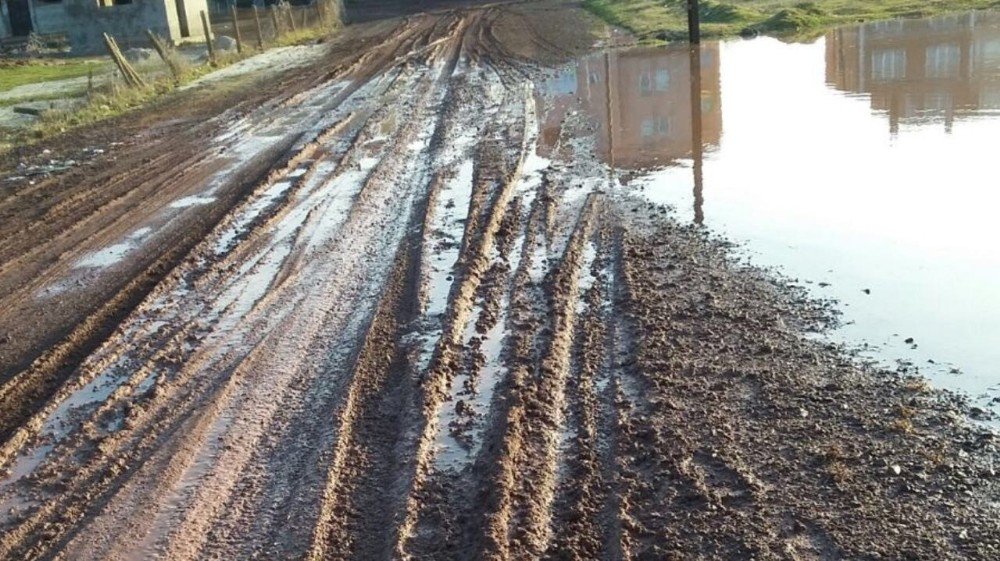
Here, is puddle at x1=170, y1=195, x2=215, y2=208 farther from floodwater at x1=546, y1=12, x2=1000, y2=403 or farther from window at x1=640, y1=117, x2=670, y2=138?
window at x1=640, y1=117, x2=670, y2=138

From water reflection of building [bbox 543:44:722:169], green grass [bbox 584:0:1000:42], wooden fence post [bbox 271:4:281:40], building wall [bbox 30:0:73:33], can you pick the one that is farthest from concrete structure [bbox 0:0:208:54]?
water reflection of building [bbox 543:44:722:169]

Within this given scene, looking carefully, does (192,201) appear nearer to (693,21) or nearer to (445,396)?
(445,396)

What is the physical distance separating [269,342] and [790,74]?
15.2m

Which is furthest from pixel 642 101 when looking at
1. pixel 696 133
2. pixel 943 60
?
pixel 943 60

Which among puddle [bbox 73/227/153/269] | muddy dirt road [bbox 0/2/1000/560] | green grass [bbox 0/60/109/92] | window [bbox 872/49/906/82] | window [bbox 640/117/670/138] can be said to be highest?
green grass [bbox 0/60/109/92]

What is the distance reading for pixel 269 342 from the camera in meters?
7.94

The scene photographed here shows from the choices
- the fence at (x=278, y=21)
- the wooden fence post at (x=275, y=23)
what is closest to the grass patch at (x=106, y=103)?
the fence at (x=278, y=21)

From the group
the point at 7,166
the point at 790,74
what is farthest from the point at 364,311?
the point at 790,74

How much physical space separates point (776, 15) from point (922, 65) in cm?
1044

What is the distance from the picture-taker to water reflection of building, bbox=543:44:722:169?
14.1 metres

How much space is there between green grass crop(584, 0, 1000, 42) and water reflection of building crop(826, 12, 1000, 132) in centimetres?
160

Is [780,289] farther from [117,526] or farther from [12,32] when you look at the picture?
[12,32]

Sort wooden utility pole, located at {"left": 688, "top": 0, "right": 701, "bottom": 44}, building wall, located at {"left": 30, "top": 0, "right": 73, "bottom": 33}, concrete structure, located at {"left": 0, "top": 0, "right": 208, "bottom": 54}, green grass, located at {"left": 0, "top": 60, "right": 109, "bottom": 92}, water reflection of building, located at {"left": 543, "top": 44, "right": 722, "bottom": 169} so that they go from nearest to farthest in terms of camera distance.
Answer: water reflection of building, located at {"left": 543, "top": 44, "right": 722, "bottom": 169} < wooden utility pole, located at {"left": 688, "top": 0, "right": 701, "bottom": 44} < green grass, located at {"left": 0, "top": 60, "right": 109, "bottom": 92} < concrete structure, located at {"left": 0, "top": 0, "right": 208, "bottom": 54} < building wall, located at {"left": 30, "top": 0, "right": 73, "bottom": 33}

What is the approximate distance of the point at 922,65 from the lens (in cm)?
1994
